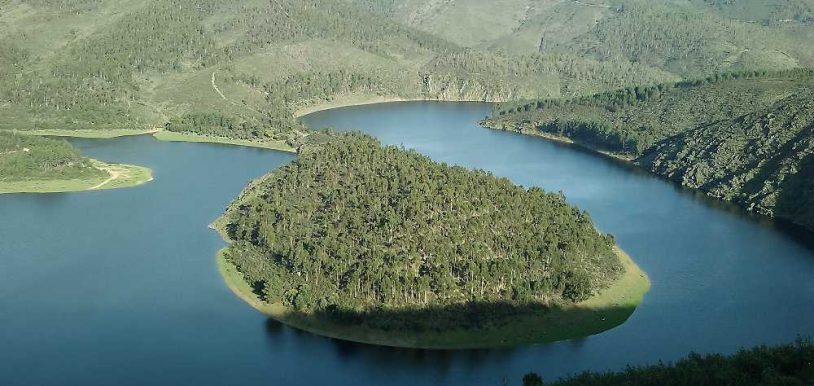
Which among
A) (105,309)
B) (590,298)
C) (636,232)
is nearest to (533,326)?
(590,298)

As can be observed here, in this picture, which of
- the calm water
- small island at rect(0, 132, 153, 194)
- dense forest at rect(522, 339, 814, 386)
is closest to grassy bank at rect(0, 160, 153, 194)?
small island at rect(0, 132, 153, 194)

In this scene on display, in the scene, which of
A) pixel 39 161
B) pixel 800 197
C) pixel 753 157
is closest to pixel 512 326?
pixel 800 197

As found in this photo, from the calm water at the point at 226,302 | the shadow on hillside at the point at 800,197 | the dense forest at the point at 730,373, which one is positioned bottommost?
the calm water at the point at 226,302

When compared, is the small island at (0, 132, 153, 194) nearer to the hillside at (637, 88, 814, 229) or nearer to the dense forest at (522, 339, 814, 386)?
the hillside at (637, 88, 814, 229)

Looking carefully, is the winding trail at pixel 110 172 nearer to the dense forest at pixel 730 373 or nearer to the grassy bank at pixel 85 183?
the grassy bank at pixel 85 183

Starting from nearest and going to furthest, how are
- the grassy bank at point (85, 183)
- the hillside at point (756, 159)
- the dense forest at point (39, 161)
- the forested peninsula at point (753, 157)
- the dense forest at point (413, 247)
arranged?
the dense forest at point (413, 247) → the hillside at point (756, 159) → the forested peninsula at point (753, 157) → the grassy bank at point (85, 183) → the dense forest at point (39, 161)

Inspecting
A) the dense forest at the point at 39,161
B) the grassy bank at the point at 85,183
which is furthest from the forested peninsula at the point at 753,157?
the dense forest at the point at 39,161

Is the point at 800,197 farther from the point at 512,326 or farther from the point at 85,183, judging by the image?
the point at 85,183
